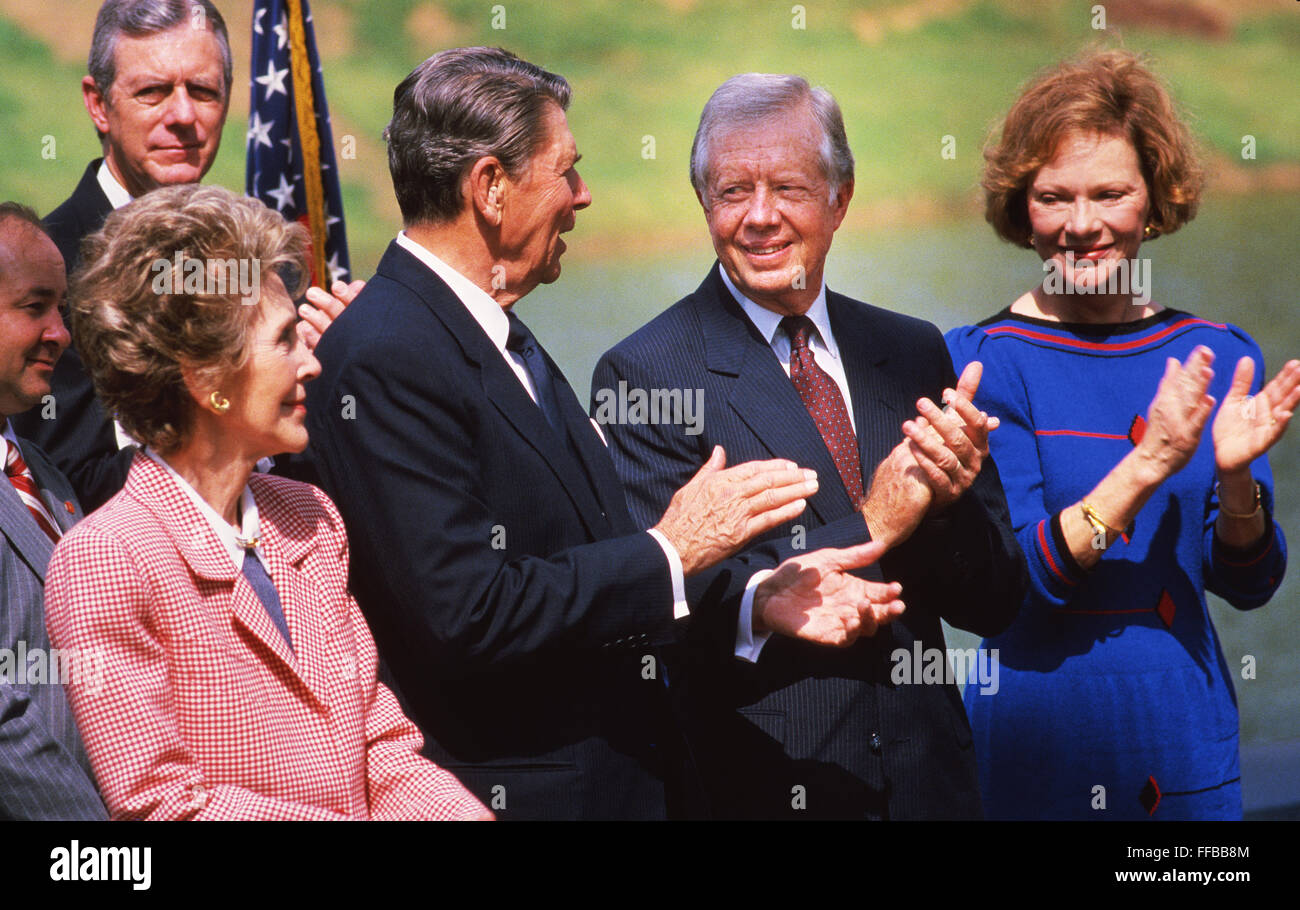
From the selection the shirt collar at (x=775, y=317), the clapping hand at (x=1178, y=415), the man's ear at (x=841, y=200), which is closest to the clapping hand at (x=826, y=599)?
the shirt collar at (x=775, y=317)

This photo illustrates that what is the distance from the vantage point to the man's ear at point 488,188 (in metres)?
2.34

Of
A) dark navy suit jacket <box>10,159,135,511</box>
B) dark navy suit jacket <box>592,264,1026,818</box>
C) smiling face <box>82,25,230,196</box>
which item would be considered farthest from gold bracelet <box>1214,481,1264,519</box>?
smiling face <box>82,25,230,196</box>

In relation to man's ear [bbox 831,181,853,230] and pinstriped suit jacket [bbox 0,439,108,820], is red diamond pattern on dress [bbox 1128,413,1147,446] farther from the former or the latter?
pinstriped suit jacket [bbox 0,439,108,820]

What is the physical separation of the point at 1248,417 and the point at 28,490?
7.06 ft

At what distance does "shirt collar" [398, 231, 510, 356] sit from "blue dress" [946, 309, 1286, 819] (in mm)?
1062

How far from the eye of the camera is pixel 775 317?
274 cm

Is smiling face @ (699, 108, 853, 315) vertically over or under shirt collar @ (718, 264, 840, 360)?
over

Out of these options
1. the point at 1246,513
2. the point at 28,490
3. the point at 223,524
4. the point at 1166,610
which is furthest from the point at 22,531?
the point at 1246,513

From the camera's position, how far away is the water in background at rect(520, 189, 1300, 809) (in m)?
5.61

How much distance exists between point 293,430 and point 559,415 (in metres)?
0.49

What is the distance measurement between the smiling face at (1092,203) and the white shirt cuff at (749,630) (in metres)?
1.01

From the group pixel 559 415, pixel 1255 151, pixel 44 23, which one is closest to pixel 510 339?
pixel 559 415

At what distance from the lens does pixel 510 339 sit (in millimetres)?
2402
